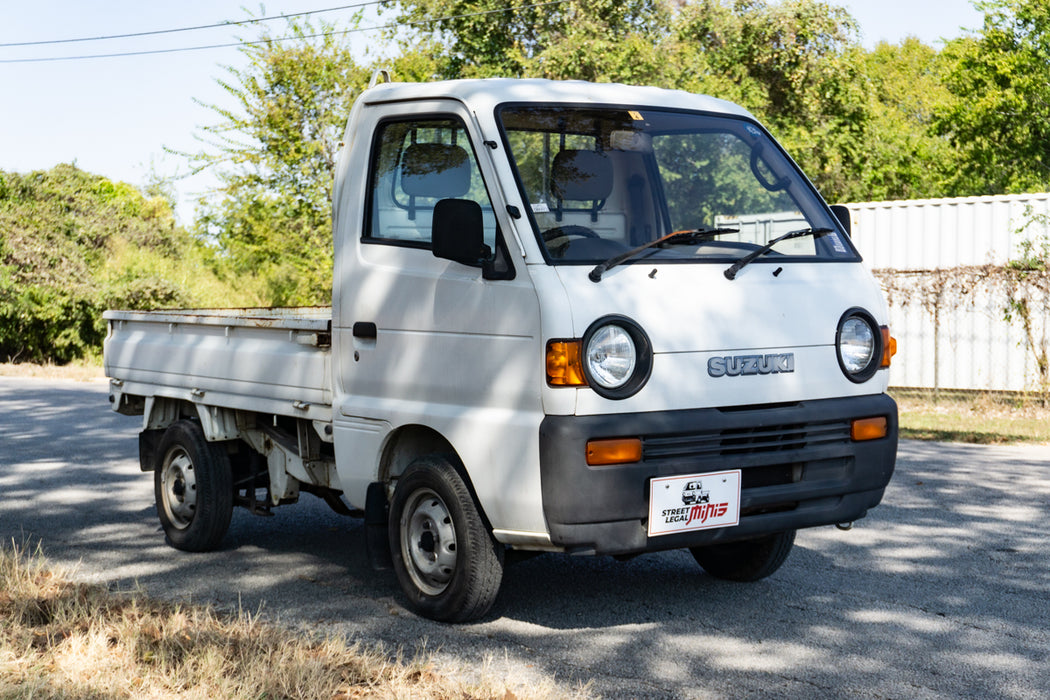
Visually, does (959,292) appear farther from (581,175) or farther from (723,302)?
(723,302)

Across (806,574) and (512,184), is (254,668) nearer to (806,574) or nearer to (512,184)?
(512,184)

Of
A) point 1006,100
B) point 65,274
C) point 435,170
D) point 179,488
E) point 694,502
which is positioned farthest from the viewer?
point 1006,100

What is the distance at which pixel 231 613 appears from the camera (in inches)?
210

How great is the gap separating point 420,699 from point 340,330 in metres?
2.15

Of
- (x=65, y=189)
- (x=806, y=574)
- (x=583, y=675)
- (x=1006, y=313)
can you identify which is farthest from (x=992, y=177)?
(x=583, y=675)

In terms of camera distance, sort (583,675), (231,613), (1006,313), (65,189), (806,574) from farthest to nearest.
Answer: (65,189) < (1006,313) < (806,574) < (231,613) < (583,675)

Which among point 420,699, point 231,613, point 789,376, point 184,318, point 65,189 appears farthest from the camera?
point 65,189

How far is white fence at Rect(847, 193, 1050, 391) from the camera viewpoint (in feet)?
50.3

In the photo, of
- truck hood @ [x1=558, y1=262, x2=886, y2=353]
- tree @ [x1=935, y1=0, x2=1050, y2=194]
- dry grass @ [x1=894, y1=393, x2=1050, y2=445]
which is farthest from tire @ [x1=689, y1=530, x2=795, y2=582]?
tree @ [x1=935, y1=0, x2=1050, y2=194]

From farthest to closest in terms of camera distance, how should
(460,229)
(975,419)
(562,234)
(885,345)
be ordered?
(975,419) < (885,345) < (562,234) < (460,229)

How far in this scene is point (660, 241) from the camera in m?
4.92

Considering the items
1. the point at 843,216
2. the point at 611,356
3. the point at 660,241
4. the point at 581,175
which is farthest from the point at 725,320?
the point at 843,216

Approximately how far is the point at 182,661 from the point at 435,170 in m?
2.34

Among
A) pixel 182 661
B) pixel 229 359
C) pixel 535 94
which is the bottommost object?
pixel 182 661
